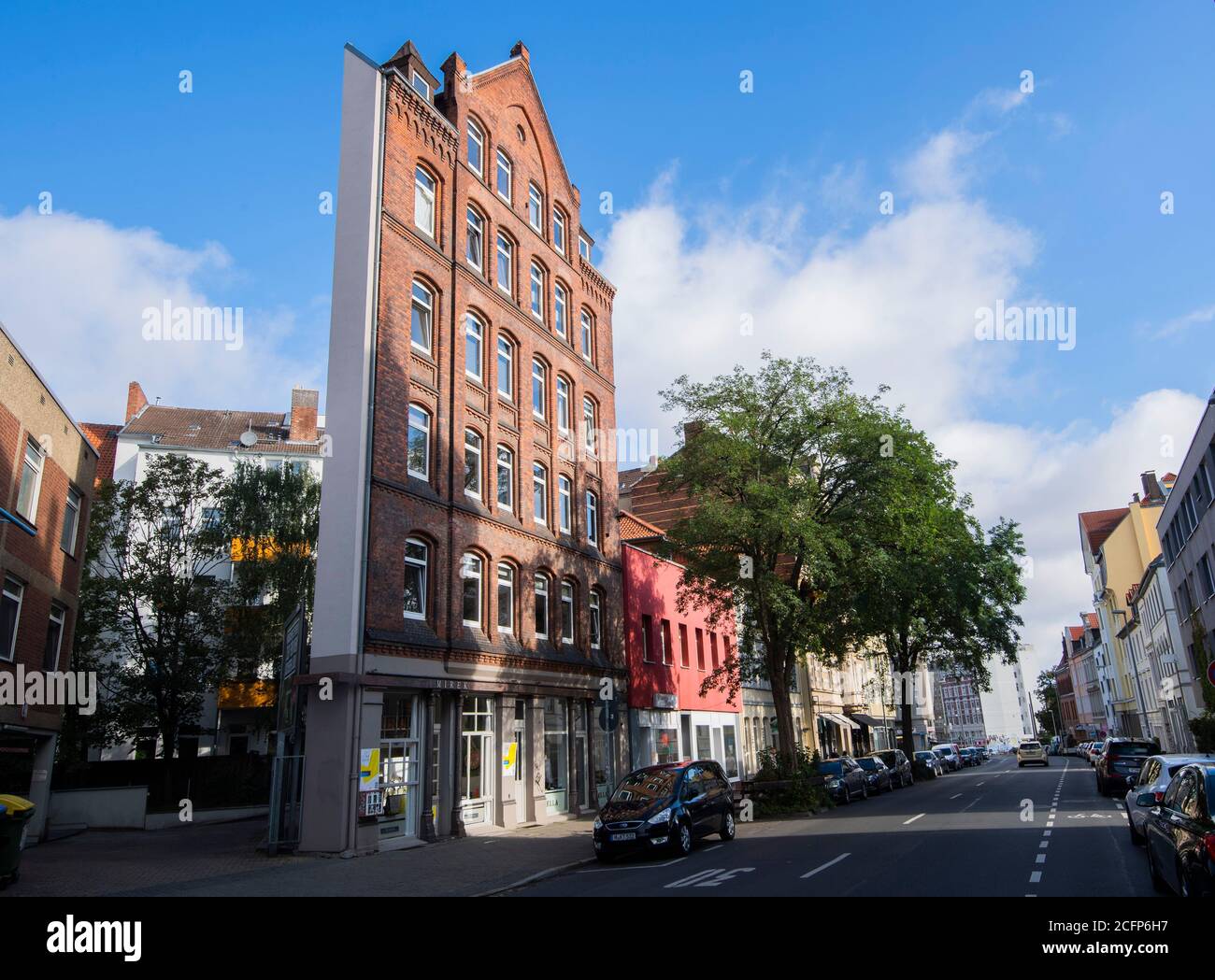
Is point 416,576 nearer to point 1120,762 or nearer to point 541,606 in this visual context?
point 541,606

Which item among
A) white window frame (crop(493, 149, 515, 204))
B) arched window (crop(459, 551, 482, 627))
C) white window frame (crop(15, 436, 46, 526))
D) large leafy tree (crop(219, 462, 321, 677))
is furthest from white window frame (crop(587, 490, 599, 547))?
white window frame (crop(15, 436, 46, 526))

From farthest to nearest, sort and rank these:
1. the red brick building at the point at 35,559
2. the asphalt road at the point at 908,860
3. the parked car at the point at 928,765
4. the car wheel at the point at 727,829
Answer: the parked car at the point at 928,765
the red brick building at the point at 35,559
the car wheel at the point at 727,829
the asphalt road at the point at 908,860

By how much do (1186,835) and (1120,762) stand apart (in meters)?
21.9

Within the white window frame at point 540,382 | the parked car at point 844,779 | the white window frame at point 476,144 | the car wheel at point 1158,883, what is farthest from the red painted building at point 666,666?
the car wheel at point 1158,883

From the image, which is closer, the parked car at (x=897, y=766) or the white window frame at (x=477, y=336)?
the white window frame at (x=477, y=336)

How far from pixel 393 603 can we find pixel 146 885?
7.06 meters

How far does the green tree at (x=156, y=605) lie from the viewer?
101 ft

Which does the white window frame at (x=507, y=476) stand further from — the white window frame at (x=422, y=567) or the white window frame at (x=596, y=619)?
the white window frame at (x=596, y=619)

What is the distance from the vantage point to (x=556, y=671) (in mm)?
24859

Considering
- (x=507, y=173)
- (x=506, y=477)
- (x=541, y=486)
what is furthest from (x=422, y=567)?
(x=507, y=173)

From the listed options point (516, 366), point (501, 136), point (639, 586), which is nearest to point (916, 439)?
point (639, 586)

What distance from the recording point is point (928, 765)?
49938 mm

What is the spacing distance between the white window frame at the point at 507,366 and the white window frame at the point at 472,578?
536cm
